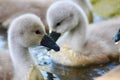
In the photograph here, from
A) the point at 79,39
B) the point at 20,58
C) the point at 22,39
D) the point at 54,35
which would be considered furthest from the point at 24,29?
the point at 79,39

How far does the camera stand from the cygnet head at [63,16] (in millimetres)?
5734

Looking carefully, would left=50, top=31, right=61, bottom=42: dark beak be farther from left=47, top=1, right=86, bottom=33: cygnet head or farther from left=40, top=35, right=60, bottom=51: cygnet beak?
left=40, top=35, right=60, bottom=51: cygnet beak

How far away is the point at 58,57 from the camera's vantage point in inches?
237

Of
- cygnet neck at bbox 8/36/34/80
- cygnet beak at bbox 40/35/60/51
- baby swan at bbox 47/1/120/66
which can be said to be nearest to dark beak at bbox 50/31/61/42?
baby swan at bbox 47/1/120/66

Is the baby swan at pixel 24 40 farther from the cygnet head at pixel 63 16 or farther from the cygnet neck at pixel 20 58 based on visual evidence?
the cygnet head at pixel 63 16

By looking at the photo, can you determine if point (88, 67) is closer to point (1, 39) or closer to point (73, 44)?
point (73, 44)

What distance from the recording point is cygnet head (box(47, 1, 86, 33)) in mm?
5734

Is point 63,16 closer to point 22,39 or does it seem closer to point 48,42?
point 48,42

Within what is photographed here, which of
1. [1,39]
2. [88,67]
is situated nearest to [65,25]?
[88,67]

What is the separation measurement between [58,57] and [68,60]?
0.39 ft

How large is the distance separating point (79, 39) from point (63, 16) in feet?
1.05

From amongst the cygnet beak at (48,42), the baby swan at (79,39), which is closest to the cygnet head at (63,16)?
the baby swan at (79,39)

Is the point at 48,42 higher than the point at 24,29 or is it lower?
lower

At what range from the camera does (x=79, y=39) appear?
6004mm
